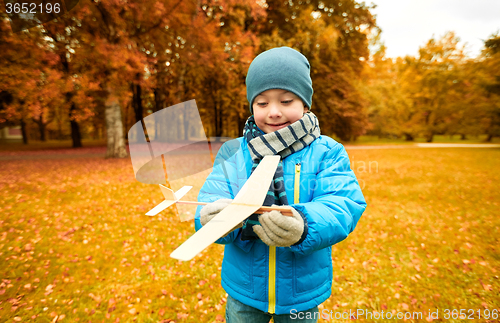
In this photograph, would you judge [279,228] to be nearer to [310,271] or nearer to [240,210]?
[240,210]

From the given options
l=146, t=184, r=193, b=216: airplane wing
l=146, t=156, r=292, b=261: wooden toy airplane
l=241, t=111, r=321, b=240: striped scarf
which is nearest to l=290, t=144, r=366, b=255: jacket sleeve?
l=241, t=111, r=321, b=240: striped scarf

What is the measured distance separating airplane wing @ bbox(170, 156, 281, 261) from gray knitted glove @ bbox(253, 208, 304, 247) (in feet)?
0.52

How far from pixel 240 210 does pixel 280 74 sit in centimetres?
81

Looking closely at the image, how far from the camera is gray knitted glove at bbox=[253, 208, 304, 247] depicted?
1.01 m

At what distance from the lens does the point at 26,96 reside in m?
10.5

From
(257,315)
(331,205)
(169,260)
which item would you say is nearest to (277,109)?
(331,205)

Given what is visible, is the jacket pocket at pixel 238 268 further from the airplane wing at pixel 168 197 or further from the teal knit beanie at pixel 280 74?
the teal knit beanie at pixel 280 74

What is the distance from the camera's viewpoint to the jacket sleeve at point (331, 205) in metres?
1.18

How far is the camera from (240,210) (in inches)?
34.5

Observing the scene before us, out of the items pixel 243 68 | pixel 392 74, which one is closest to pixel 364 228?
pixel 243 68

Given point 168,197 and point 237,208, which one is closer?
point 237,208

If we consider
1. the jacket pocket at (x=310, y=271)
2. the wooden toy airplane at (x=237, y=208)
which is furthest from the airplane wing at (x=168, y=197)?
the jacket pocket at (x=310, y=271)

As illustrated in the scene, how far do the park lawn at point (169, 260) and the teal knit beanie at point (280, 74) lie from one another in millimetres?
615

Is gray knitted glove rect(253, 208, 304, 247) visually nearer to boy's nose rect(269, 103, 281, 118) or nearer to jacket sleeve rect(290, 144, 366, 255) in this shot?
jacket sleeve rect(290, 144, 366, 255)
